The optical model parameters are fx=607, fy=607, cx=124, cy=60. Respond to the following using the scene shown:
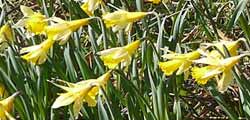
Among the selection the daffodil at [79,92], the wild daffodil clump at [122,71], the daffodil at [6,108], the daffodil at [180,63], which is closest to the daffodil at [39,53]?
the wild daffodil clump at [122,71]

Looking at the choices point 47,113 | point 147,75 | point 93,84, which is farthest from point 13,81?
point 93,84

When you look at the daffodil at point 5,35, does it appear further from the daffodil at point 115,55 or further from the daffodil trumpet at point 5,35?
the daffodil at point 115,55

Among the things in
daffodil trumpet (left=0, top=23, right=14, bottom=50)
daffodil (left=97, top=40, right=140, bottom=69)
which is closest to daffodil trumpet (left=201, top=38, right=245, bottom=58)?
daffodil (left=97, top=40, right=140, bottom=69)

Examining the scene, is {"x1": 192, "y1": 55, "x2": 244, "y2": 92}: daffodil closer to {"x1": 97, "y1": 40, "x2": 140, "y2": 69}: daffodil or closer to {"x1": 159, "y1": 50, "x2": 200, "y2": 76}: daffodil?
{"x1": 159, "y1": 50, "x2": 200, "y2": 76}: daffodil

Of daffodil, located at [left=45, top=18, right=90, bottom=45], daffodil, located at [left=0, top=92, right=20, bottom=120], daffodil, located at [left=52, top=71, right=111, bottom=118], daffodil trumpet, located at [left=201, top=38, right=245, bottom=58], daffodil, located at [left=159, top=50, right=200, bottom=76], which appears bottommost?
daffodil, located at [left=0, top=92, right=20, bottom=120]

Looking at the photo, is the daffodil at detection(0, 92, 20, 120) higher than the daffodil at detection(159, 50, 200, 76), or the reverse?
the daffodil at detection(159, 50, 200, 76)

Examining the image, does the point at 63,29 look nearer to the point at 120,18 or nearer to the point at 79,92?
the point at 120,18

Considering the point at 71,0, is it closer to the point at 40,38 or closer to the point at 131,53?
the point at 40,38
